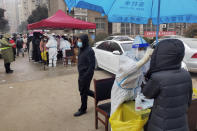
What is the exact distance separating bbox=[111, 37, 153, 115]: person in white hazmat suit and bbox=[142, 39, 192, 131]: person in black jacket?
265 millimetres

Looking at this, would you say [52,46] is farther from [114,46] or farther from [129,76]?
[129,76]

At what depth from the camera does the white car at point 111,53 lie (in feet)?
21.1

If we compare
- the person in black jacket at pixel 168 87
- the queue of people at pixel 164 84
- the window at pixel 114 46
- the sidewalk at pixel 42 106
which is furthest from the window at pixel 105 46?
the person in black jacket at pixel 168 87

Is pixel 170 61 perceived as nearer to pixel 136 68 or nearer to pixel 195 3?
pixel 136 68

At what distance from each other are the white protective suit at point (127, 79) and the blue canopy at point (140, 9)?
0.95 meters

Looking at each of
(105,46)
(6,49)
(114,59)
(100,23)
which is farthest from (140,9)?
(100,23)

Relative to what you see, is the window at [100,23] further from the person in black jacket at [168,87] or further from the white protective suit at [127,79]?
the person in black jacket at [168,87]

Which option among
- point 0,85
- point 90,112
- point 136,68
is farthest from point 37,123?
point 0,85

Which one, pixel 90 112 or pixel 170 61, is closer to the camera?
pixel 170 61

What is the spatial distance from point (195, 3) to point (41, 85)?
530cm

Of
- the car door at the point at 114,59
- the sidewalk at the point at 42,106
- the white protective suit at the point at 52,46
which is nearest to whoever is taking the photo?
the sidewalk at the point at 42,106

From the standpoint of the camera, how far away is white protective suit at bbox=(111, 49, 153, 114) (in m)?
2.06

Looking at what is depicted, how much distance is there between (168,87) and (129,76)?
0.52 meters

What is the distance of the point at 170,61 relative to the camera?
1.67 m
